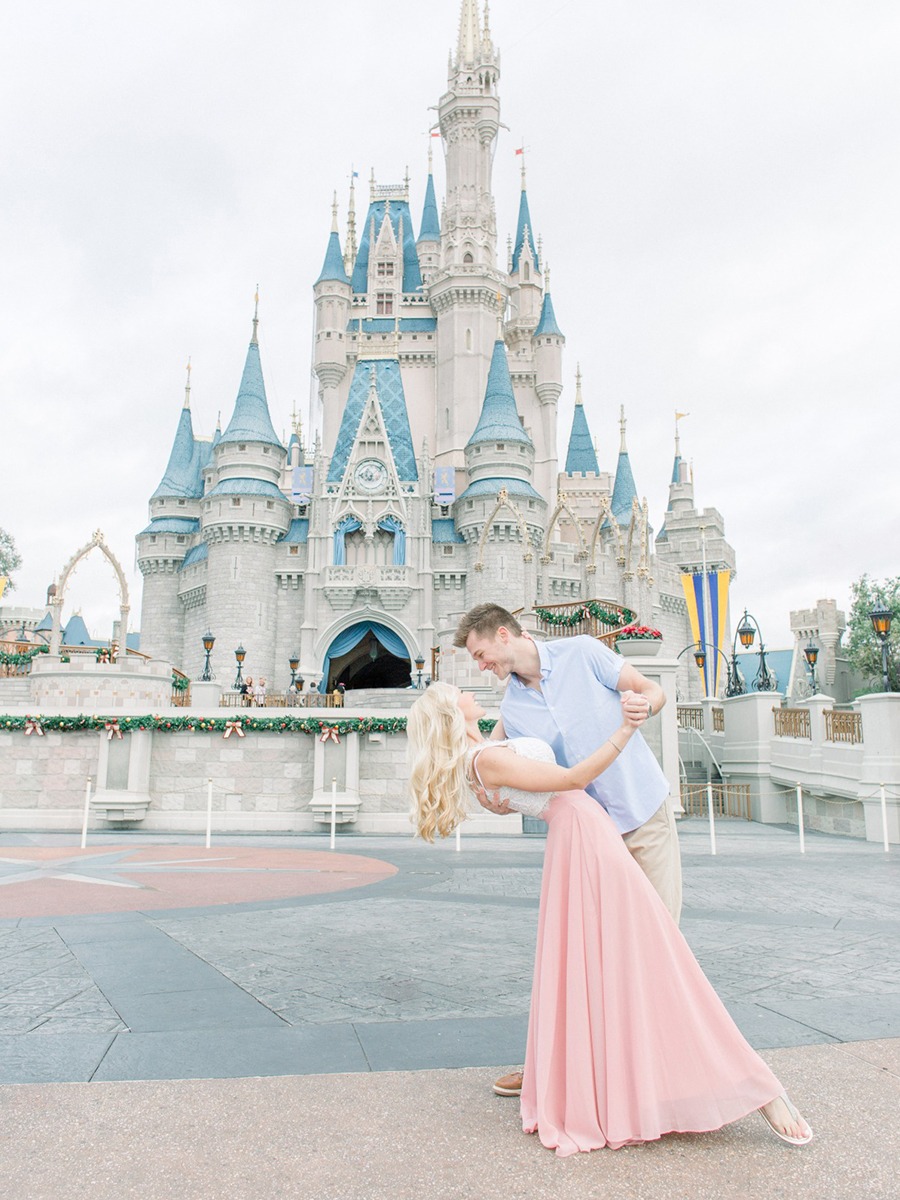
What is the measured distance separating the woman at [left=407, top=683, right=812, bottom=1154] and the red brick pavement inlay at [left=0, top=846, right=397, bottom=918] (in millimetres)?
4704

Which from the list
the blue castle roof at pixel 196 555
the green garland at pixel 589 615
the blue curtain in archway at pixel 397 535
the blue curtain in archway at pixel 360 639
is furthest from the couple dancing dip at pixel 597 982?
the blue castle roof at pixel 196 555

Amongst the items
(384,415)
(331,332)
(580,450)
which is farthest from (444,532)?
(580,450)

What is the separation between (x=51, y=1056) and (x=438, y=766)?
1.95 metres

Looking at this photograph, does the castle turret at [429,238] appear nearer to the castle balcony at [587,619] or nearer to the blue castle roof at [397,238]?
the blue castle roof at [397,238]

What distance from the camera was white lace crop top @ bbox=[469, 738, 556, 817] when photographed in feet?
9.06

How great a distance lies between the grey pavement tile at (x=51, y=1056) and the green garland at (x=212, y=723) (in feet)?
35.1

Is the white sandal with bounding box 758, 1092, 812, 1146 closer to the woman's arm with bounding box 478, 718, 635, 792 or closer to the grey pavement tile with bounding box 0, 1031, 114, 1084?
the woman's arm with bounding box 478, 718, 635, 792

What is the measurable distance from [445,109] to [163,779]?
4911 centimetres

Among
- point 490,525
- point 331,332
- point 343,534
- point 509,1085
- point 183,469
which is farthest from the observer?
point 331,332

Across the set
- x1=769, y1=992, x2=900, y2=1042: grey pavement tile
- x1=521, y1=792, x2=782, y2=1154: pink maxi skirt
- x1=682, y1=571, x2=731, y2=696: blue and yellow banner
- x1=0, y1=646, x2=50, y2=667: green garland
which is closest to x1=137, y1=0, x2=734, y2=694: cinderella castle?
x1=682, y1=571, x2=731, y2=696: blue and yellow banner

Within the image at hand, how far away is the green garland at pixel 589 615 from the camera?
18156 millimetres

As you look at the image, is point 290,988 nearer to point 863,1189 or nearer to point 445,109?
point 863,1189

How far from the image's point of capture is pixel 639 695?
281 centimetres

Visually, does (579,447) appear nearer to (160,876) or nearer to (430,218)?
(430,218)
